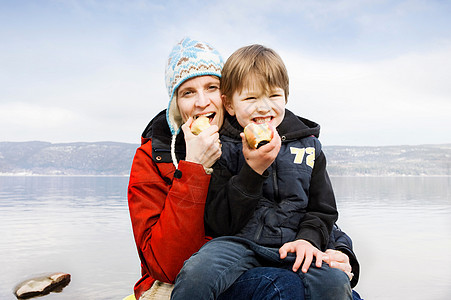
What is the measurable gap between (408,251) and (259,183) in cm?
3182

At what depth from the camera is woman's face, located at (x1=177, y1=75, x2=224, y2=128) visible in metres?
3.22

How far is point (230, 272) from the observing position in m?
2.61

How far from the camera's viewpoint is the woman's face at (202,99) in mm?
3219

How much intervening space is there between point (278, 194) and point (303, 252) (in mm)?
467

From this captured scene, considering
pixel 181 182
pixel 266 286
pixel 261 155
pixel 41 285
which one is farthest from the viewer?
pixel 41 285

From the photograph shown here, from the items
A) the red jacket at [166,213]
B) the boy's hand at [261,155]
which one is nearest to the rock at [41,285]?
the red jacket at [166,213]

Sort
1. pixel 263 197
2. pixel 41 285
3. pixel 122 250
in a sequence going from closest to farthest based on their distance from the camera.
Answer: pixel 263 197 → pixel 41 285 → pixel 122 250

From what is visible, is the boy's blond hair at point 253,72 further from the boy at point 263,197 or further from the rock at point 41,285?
the rock at point 41,285

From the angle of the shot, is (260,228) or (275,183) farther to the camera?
(275,183)

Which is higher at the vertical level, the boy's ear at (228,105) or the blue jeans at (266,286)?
the boy's ear at (228,105)

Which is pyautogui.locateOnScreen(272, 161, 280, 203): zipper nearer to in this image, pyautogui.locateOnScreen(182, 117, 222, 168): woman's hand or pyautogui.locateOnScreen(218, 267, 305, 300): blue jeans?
pyautogui.locateOnScreen(182, 117, 222, 168): woman's hand

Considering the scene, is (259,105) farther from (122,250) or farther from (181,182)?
(122,250)

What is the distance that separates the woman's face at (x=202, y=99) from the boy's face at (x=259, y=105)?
18cm

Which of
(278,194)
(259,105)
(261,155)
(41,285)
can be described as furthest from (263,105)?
(41,285)
